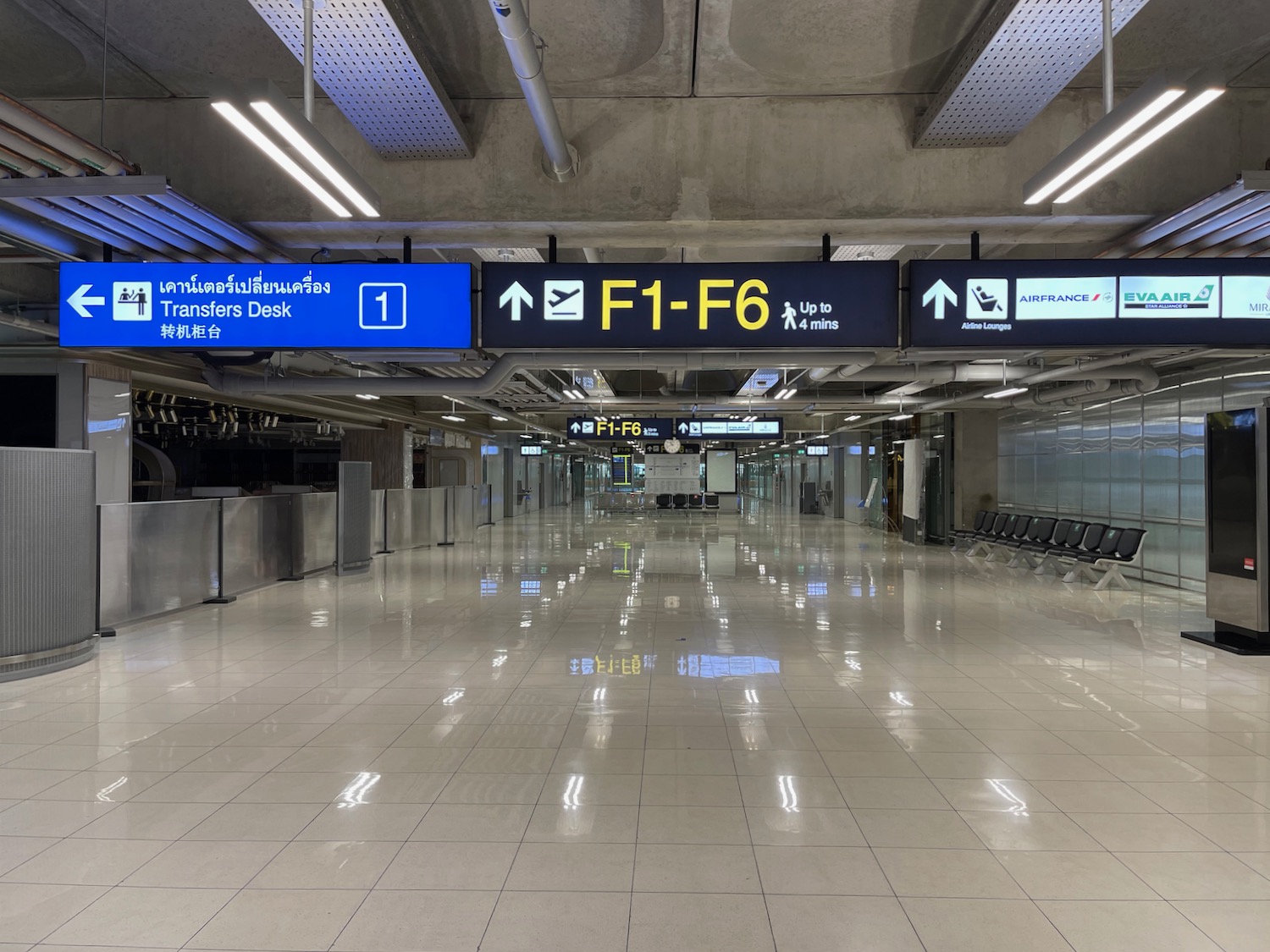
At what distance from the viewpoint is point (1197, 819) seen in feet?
12.5

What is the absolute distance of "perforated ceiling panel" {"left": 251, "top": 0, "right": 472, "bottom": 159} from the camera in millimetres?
3953

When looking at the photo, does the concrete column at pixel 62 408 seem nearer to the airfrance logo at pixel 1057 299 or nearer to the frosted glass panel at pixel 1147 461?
the airfrance logo at pixel 1057 299

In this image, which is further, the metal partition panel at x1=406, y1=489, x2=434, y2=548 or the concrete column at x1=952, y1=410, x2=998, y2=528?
the concrete column at x1=952, y1=410, x2=998, y2=528

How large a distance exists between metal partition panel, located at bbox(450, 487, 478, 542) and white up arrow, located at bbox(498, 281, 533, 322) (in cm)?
1494

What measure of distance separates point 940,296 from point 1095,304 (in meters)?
0.98

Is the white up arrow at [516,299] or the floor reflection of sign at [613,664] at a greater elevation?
the white up arrow at [516,299]

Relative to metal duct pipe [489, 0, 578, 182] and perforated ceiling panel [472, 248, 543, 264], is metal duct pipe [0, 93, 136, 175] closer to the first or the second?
metal duct pipe [489, 0, 578, 182]

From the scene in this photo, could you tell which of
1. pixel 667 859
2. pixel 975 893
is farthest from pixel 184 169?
pixel 975 893

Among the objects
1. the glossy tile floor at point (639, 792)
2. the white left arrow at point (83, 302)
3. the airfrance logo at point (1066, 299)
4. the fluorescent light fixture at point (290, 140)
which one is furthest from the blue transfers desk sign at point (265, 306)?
the airfrance logo at point (1066, 299)

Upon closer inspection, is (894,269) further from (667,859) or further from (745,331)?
(667,859)

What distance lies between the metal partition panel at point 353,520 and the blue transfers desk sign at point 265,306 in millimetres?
8740

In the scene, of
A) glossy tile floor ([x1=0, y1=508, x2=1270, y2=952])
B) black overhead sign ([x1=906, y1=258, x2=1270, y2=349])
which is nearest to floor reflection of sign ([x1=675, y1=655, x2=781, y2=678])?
glossy tile floor ([x1=0, y1=508, x2=1270, y2=952])

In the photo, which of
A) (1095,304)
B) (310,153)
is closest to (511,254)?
(310,153)

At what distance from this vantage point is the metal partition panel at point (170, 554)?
881cm
